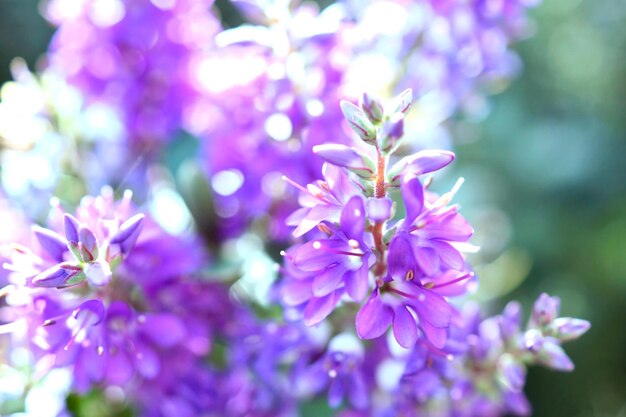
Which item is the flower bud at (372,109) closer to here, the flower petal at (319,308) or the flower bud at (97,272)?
the flower petal at (319,308)

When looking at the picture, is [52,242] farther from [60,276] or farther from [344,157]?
[344,157]

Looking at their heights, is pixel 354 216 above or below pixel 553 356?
above

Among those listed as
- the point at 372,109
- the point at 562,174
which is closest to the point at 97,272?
the point at 372,109

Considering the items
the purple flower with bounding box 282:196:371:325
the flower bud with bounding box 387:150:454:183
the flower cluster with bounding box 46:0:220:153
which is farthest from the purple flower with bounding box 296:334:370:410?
the flower cluster with bounding box 46:0:220:153

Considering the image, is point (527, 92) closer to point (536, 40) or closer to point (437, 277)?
point (536, 40)

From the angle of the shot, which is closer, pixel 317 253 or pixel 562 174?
pixel 317 253

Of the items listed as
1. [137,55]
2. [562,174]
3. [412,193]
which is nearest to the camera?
[412,193]

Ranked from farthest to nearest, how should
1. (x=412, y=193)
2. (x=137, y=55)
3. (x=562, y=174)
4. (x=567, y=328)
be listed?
1. (x=562, y=174)
2. (x=137, y=55)
3. (x=567, y=328)
4. (x=412, y=193)
